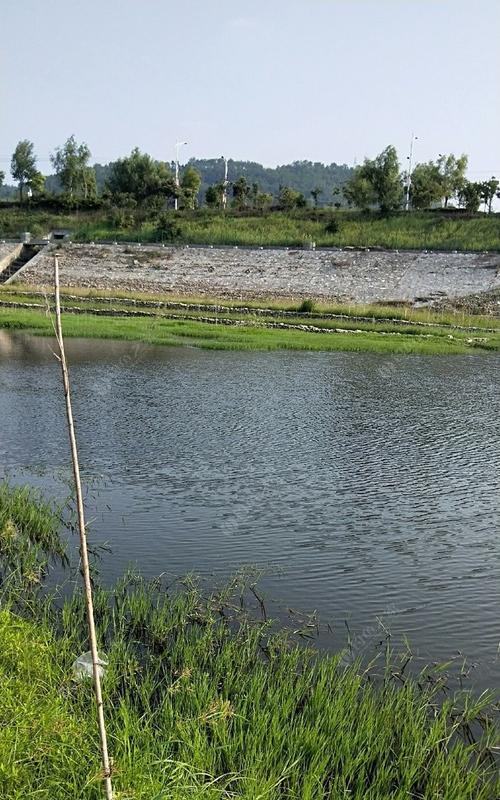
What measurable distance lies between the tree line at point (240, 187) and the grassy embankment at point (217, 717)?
6209cm

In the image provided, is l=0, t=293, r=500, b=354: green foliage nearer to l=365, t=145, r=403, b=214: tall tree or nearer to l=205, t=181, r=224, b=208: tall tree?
l=365, t=145, r=403, b=214: tall tree

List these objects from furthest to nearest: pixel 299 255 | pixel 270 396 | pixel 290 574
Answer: pixel 299 255 → pixel 270 396 → pixel 290 574

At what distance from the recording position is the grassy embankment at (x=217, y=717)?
5090 mm

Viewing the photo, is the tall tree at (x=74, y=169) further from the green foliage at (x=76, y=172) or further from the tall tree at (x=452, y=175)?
the tall tree at (x=452, y=175)

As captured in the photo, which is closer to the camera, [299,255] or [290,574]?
[290,574]

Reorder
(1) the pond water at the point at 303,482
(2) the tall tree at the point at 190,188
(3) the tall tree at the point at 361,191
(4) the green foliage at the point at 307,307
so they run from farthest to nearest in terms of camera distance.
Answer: (2) the tall tree at the point at 190,188, (3) the tall tree at the point at 361,191, (4) the green foliage at the point at 307,307, (1) the pond water at the point at 303,482

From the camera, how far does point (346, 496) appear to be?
41.2ft

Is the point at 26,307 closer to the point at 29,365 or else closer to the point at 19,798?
the point at 29,365

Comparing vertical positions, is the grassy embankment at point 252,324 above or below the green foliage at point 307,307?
below

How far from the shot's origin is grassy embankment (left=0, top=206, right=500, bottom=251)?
2180 inches

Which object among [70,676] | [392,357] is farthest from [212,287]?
[70,676]

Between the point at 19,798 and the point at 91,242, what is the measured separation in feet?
182

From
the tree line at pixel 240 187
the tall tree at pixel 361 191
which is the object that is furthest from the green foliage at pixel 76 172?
the tall tree at pixel 361 191

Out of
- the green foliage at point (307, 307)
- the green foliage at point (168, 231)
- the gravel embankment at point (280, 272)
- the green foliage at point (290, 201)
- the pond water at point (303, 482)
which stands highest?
the green foliage at point (290, 201)
